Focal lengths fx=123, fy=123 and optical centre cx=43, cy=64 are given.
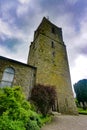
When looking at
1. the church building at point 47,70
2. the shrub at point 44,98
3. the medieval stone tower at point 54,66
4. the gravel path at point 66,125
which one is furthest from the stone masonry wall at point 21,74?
the gravel path at point 66,125

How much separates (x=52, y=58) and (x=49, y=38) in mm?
4389

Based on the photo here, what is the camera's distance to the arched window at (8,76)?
585 inches

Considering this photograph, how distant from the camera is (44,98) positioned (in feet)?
41.4

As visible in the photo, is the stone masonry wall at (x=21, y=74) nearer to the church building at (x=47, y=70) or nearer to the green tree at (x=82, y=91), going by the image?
the church building at (x=47, y=70)

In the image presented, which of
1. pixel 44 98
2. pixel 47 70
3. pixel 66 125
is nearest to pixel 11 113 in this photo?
pixel 66 125

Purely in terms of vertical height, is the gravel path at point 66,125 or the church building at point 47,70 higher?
the church building at point 47,70

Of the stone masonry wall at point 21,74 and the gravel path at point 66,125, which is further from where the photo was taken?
the stone masonry wall at point 21,74

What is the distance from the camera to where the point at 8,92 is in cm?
752

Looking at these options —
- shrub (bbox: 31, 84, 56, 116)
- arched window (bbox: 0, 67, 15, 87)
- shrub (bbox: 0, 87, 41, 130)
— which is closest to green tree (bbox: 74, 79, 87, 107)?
shrub (bbox: 31, 84, 56, 116)

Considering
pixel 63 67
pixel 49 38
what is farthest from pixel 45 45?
pixel 63 67

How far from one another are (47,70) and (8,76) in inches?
250

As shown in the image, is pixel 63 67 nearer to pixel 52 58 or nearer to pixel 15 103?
pixel 52 58

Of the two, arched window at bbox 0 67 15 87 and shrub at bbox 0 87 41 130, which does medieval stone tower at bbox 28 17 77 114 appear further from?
shrub at bbox 0 87 41 130

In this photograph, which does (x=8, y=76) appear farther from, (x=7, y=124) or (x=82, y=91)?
(x=82, y=91)
